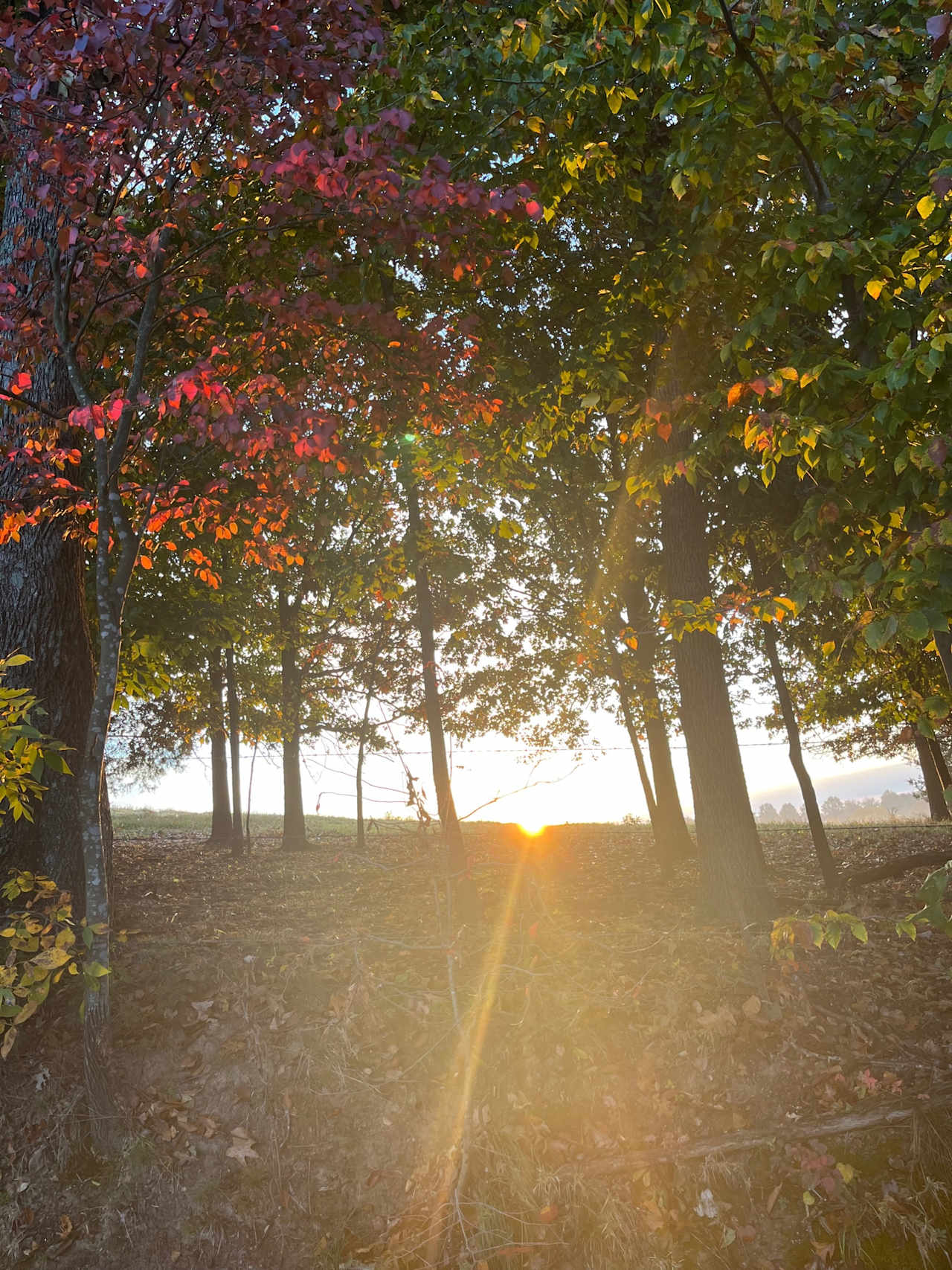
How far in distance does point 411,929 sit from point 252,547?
433cm

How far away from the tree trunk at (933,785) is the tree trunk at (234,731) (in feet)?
59.2

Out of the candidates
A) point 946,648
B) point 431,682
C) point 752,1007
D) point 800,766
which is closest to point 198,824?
point 431,682

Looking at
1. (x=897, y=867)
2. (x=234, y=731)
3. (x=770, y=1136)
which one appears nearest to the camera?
(x=770, y=1136)

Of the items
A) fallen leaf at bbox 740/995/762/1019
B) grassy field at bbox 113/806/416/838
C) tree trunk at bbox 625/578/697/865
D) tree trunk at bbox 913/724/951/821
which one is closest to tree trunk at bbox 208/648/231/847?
grassy field at bbox 113/806/416/838

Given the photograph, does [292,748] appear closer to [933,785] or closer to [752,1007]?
[752,1007]

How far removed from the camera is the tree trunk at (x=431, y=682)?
877 centimetres

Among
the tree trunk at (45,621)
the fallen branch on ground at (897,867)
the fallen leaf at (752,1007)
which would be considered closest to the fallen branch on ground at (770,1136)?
the fallen leaf at (752,1007)

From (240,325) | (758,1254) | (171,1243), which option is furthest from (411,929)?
(240,325)

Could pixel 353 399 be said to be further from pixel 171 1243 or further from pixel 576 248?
pixel 171 1243

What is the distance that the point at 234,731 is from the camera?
16109 millimetres

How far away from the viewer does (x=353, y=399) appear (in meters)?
6.96

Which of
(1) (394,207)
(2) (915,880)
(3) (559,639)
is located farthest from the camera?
(3) (559,639)

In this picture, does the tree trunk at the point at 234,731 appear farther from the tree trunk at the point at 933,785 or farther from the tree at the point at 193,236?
the tree trunk at the point at 933,785

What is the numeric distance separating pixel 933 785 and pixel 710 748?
16.8 metres
